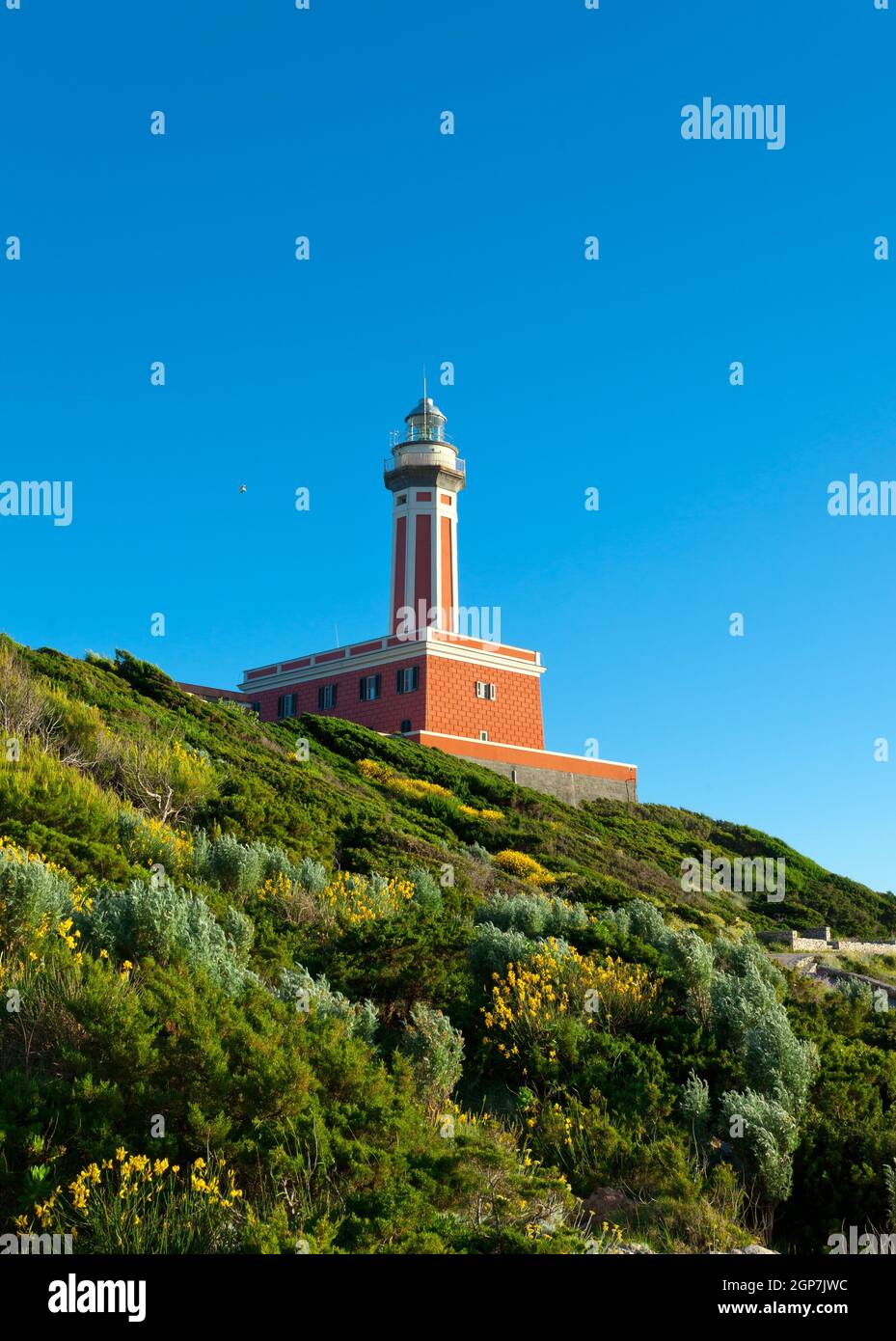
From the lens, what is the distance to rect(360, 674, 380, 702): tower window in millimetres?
45906

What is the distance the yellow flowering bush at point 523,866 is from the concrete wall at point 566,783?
18962 mm

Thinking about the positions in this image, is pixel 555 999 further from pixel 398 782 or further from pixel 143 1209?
pixel 398 782

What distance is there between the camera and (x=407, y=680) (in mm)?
44750

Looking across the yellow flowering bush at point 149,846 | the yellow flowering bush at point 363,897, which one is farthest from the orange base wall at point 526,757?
the yellow flowering bush at point 149,846

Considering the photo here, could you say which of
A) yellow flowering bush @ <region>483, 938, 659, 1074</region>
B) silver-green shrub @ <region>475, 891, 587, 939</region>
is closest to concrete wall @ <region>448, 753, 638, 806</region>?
silver-green shrub @ <region>475, 891, 587, 939</region>

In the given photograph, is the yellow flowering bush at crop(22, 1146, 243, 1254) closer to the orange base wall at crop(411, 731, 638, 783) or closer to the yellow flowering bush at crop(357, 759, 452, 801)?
the yellow flowering bush at crop(357, 759, 452, 801)

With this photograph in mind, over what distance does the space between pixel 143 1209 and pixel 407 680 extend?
3970 cm

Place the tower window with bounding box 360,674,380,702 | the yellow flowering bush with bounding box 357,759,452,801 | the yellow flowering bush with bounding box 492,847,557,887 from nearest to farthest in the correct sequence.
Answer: the yellow flowering bush with bounding box 492,847,557,887 < the yellow flowering bush with bounding box 357,759,452,801 < the tower window with bounding box 360,674,380,702

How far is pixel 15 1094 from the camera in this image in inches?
216

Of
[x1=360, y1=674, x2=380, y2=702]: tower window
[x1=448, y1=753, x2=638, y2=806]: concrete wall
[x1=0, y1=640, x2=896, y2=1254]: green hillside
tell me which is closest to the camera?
[x1=0, y1=640, x2=896, y2=1254]: green hillside

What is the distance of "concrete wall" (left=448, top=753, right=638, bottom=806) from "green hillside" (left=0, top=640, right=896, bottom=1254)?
2878 cm
